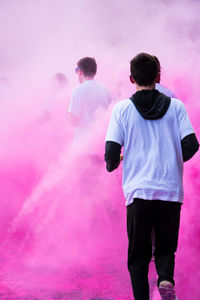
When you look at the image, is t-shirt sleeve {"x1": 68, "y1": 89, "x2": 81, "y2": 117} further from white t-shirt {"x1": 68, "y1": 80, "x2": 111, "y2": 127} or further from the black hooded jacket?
the black hooded jacket

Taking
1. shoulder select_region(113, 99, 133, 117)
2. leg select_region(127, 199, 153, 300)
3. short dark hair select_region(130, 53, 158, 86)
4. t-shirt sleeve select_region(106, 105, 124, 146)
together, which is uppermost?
short dark hair select_region(130, 53, 158, 86)

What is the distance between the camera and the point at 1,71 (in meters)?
5.75

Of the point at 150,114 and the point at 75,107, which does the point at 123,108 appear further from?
the point at 75,107

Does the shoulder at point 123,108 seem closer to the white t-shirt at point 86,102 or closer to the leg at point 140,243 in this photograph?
the leg at point 140,243

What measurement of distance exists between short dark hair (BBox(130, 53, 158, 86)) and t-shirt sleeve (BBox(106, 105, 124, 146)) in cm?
20

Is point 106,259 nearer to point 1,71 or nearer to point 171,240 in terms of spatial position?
point 171,240

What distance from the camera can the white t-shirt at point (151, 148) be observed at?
2547 mm

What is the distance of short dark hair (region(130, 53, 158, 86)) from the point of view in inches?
103

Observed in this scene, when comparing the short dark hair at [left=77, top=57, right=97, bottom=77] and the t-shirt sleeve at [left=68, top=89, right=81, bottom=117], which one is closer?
the t-shirt sleeve at [left=68, top=89, right=81, bottom=117]

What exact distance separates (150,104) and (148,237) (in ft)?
2.15

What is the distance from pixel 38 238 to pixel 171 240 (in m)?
2.35

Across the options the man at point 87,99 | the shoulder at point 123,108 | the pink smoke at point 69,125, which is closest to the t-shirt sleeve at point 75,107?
the man at point 87,99

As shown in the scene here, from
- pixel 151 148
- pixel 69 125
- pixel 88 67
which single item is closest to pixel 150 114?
pixel 151 148

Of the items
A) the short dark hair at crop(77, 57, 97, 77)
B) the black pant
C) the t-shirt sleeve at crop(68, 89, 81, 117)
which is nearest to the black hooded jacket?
the black pant
